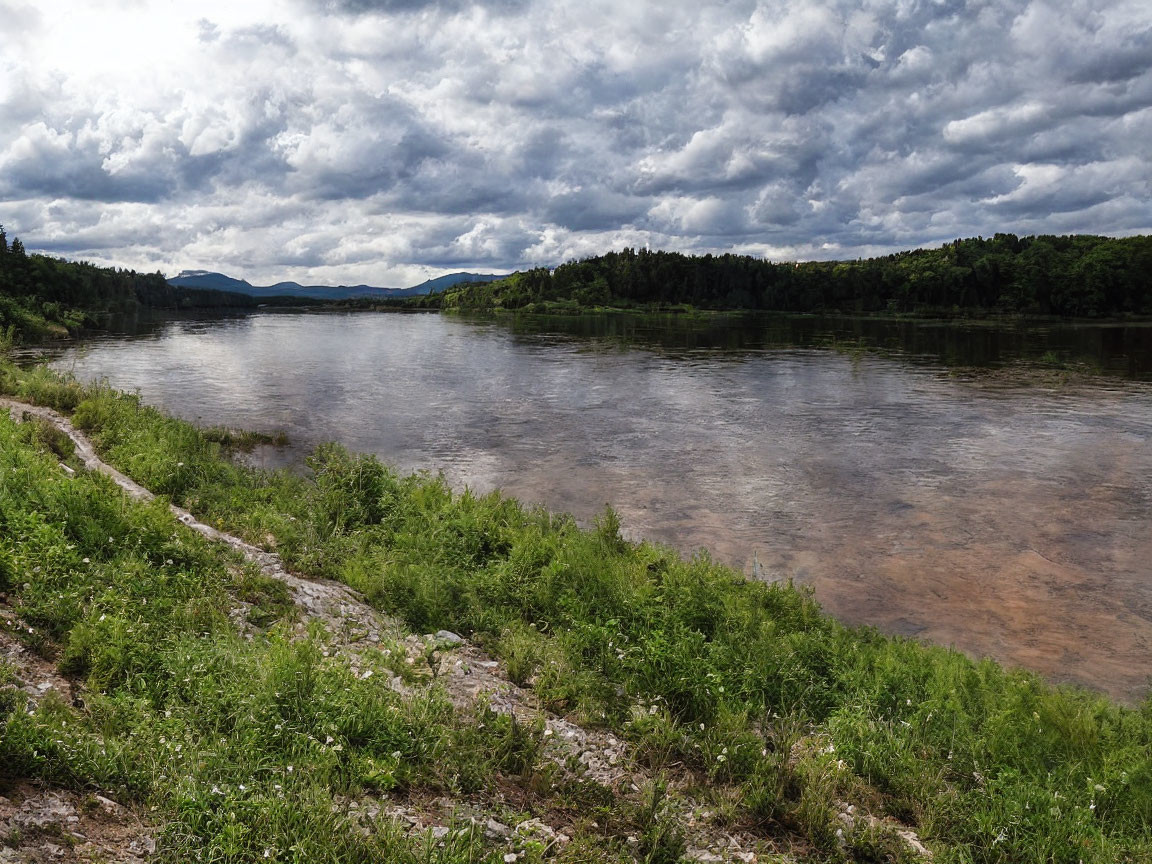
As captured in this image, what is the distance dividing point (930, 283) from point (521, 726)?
16572cm

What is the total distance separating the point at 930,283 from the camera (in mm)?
151375

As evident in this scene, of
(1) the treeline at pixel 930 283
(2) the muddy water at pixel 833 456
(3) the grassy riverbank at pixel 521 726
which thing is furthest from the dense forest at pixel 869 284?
(3) the grassy riverbank at pixel 521 726

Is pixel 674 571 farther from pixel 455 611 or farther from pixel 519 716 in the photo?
pixel 519 716

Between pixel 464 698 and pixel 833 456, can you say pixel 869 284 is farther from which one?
pixel 464 698

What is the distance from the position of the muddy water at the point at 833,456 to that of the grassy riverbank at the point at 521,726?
8.43 ft

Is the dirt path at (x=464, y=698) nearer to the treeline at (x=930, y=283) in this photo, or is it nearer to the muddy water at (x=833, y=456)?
the muddy water at (x=833, y=456)

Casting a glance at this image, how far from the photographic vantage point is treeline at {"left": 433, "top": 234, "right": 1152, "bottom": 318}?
134625mm

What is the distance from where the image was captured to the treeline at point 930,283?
442 ft

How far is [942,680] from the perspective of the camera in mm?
9375

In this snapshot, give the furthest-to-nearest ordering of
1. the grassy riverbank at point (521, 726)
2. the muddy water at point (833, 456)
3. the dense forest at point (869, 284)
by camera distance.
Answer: the dense forest at point (869, 284)
the muddy water at point (833, 456)
the grassy riverbank at point (521, 726)

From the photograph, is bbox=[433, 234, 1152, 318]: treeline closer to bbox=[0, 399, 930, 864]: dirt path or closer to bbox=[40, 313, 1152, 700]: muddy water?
bbox=[40, 313, 1152, 700]: muddy water

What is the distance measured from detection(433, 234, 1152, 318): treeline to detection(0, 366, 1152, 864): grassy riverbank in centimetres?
14775

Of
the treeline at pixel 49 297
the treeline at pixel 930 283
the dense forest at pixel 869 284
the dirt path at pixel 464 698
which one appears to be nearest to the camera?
the dirt path at pixel 464 698

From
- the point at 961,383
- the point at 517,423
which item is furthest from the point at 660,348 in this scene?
the point at 517,423
